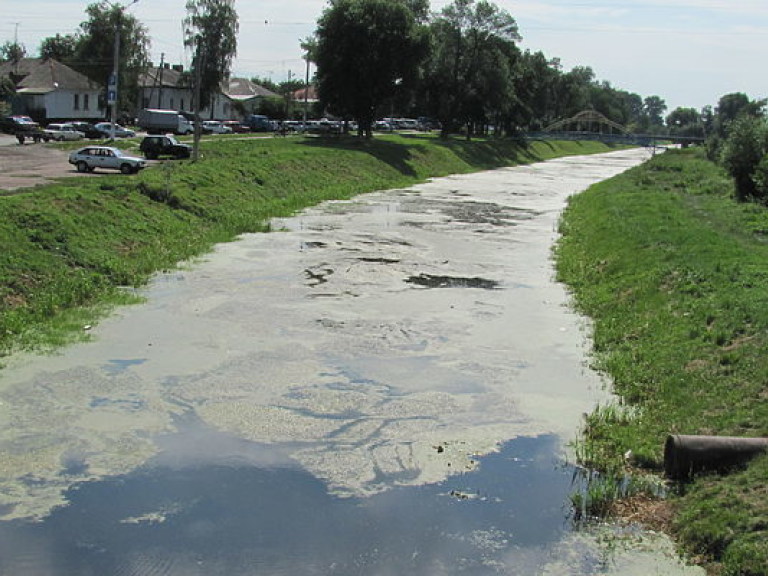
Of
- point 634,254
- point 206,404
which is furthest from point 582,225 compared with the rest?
point 206,404

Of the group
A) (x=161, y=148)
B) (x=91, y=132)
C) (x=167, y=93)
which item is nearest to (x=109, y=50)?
(x=167, y=93)

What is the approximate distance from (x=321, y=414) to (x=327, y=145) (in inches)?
2209

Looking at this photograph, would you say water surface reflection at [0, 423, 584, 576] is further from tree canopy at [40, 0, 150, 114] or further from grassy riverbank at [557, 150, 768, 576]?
tree canopy at [40, 0, 150, 114]

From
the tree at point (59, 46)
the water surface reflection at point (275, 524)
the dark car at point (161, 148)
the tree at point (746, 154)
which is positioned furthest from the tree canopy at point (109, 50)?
the water surface reflection at point (275, 524)

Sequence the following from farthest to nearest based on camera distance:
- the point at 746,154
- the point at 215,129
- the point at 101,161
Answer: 1. the point at 215,129
2. the point at 101,161
3. the point at 746,154

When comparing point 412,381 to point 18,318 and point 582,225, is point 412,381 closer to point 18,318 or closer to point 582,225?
point 18,318

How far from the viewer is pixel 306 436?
13562 mm

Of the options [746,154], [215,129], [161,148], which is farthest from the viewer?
[215,129]

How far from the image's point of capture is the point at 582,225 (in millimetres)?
40656

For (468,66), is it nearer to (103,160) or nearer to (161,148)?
(161,148)

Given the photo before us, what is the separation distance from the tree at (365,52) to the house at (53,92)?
3308cm

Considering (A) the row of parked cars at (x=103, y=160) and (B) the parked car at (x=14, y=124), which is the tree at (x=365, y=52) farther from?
(A) the row of parked cars at (x=103, y=160)

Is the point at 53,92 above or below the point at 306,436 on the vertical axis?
above

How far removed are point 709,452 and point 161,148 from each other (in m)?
47.9
